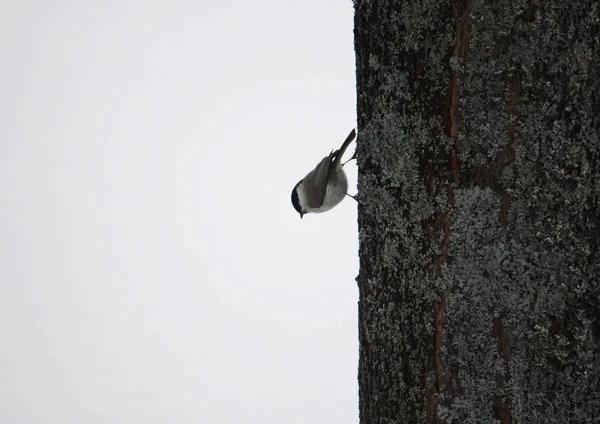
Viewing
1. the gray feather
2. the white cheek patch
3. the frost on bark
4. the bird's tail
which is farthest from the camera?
the white cheek patch

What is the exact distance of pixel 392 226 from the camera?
1.04m

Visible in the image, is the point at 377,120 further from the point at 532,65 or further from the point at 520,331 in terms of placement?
the point at 520,331

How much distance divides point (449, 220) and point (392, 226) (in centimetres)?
12

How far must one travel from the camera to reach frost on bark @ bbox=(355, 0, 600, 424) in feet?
2.85

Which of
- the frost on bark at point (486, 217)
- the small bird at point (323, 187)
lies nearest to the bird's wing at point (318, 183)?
the small bird at point (323, 187)

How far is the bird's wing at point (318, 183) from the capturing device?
4.32 m

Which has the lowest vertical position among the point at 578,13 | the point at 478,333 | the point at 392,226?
the point at 478,333

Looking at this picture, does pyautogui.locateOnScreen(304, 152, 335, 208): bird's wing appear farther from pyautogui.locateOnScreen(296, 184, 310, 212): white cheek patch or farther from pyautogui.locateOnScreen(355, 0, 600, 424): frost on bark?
pyautogui.locateOnScreen(355, 0, 600, 424): frost on bark

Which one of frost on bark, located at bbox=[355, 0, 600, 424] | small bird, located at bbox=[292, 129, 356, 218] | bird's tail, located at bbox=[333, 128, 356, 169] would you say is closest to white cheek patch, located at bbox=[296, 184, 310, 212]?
small bird, located at bbox=[292, 129, 356, 218]

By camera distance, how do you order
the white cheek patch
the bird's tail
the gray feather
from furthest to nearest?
the white cheek patch
the gray feather
the bird's tail

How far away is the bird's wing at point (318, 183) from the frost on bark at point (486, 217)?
3.20 metres

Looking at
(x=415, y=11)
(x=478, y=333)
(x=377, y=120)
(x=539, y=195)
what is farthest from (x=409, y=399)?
(x=415, y=11)

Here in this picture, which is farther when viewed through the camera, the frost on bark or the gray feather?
the gray feather

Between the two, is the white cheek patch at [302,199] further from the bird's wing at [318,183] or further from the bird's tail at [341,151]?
the bird's tail at [341,151]
